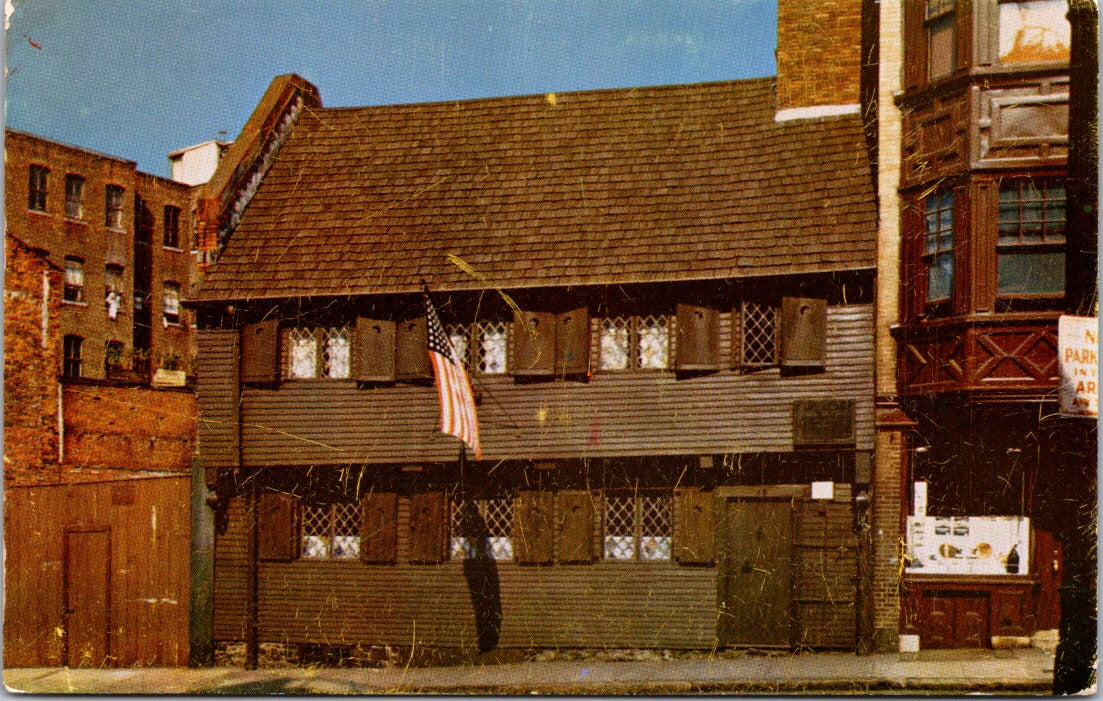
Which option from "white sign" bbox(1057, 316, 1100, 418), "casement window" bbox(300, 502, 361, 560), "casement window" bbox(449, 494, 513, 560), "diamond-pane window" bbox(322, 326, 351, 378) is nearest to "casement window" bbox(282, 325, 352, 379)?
→ "diamond-pane window" bbox(322, 326, 351, 378)

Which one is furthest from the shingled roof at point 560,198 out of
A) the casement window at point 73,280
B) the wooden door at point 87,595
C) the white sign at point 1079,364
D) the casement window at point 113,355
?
the white sign at point 1079,364

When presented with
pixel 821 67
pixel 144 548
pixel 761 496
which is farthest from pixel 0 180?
pixel 821 67

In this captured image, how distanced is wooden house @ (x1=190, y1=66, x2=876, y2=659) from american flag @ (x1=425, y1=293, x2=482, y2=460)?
51.6 inches

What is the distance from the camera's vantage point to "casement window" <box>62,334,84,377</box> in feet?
47.5

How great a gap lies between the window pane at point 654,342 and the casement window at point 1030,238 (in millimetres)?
4381

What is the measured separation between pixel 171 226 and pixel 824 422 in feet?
40.2

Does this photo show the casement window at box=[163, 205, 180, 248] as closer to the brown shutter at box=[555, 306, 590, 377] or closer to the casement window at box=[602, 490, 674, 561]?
the brown shutter at box=[555, 306, 590, 377]

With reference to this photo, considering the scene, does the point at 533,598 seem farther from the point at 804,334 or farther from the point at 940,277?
the point at 940,277

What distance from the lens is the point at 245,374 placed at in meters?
14.7

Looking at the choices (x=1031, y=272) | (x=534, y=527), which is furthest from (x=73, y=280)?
(x=1031, y=272)

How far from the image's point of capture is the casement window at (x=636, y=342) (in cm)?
1387

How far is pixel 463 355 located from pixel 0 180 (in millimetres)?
6371

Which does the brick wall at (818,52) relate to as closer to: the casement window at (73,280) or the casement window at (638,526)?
the casement window at (638,526)

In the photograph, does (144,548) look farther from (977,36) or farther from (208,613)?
(977,36)
